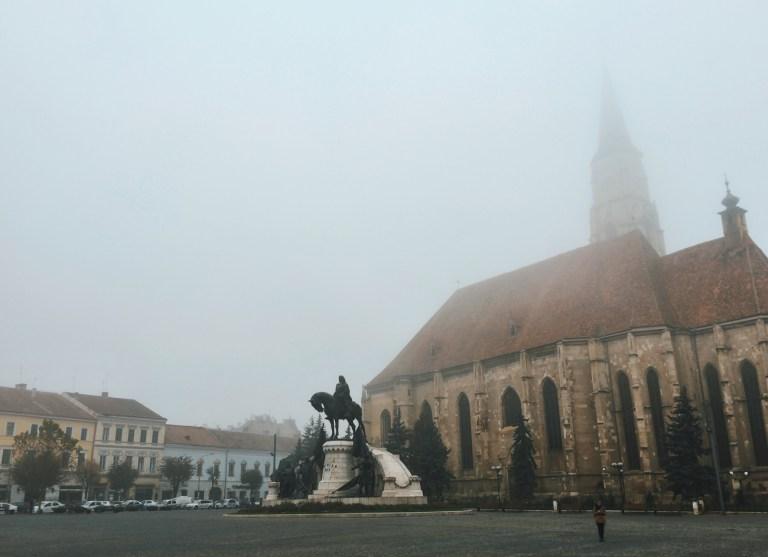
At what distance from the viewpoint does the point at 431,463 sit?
1641 inches

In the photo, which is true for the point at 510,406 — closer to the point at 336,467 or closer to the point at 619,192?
the point at 336,467

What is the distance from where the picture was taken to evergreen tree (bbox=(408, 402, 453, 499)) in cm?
4169

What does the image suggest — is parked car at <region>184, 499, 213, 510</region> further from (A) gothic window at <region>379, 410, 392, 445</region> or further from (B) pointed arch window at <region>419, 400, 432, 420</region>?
(B) pointed arch window at <region>419, 400, 432, 420</region>

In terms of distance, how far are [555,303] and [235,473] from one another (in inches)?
1736

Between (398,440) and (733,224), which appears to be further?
(398,440)

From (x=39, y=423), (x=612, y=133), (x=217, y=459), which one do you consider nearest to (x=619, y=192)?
(x=612, y=133)

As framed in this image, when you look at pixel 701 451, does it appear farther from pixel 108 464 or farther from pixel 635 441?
pixel 108 464

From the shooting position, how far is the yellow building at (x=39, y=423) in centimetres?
5444

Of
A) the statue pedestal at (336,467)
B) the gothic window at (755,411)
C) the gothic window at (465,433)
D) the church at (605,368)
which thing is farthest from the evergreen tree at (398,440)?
the gothic window at (755,411)

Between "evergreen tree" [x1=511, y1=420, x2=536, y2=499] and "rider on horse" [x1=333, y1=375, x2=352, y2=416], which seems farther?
"evergreen tree" [x1=511, y1=420, x2=536, y2=499]

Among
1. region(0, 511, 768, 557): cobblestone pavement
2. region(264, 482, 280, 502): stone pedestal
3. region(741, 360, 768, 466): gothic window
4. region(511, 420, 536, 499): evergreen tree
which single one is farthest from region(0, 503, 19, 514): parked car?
region(741, 360, 768, 466): gothic window

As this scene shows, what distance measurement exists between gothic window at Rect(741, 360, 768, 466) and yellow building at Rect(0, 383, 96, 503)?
46941mm

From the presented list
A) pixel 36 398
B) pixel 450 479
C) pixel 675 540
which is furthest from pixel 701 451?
pixel 36 398

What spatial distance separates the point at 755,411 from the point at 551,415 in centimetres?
1100
